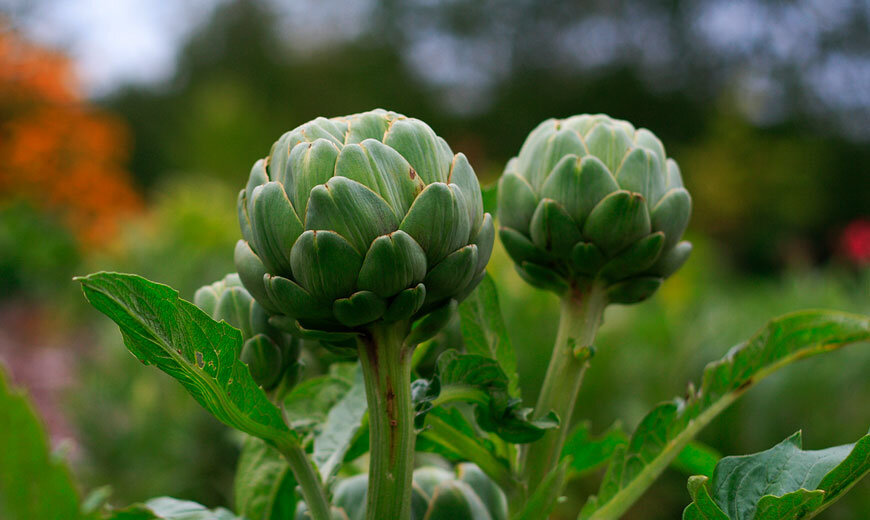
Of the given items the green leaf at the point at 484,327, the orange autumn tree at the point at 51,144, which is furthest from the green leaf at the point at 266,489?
the orange autumn tree at the point at 51,144

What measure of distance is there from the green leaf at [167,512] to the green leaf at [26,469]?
77 millimetres

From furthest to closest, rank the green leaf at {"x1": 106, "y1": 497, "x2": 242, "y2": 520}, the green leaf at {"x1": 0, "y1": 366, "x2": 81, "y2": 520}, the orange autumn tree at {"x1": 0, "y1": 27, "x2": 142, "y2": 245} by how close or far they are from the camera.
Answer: the orange autumn tree at {"x1": 0, "y1": 27, "x2": 142, "y2": 245} → the green leaf at {"x1": 106, "y1": 497, "x2": 242, "y2": 520} → the green leaf at {"x1": 0, "y1": 366, "x2": 81, "y2": 520}

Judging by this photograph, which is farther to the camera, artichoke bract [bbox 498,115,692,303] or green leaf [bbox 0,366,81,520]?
artichoke bract [bbox 498,115,692,303]

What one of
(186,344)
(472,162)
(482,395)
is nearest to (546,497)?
(482,395)

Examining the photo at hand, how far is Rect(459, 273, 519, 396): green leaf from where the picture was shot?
0.39 meters

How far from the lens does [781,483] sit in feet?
1.08

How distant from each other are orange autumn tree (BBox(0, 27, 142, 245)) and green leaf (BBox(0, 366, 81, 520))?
5526mm

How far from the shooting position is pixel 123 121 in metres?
9.72

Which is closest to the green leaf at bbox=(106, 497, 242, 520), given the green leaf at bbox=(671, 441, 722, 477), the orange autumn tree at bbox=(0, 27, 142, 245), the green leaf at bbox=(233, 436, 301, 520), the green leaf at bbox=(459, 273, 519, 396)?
the green leaf at bbox=(233, 436, 301, 520)

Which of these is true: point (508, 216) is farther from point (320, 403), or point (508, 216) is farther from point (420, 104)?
point (420, 104)

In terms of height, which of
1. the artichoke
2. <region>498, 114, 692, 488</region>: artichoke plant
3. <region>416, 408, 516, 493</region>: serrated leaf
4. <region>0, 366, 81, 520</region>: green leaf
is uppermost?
<region>498, 114, 692, 488</region>: artichoke plant

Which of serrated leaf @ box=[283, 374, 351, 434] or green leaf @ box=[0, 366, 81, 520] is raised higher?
serrated leaf @ box=[283, 374, 351, 434]

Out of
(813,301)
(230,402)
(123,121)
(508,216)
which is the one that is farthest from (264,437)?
(123,121)

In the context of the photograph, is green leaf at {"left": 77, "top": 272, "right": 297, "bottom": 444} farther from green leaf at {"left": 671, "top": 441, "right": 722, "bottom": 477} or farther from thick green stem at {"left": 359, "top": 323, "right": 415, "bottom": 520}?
green leaf at {"left": 671, "top": 441, "right": 722, "bottom": 477}
